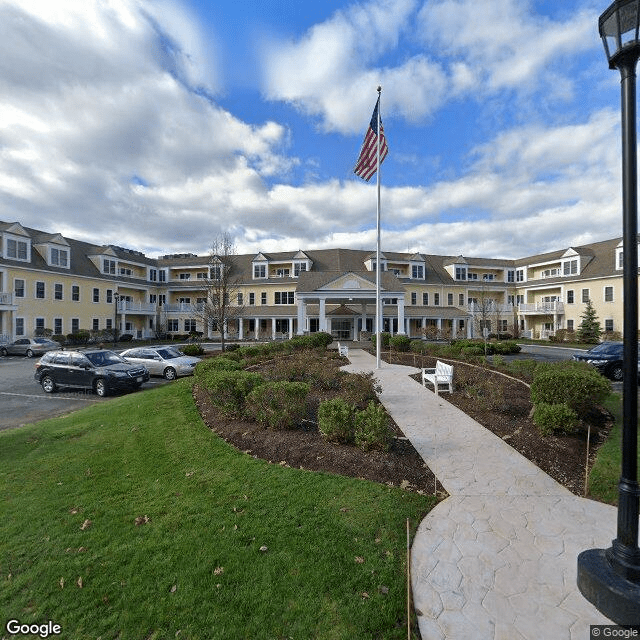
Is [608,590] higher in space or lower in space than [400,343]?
lower

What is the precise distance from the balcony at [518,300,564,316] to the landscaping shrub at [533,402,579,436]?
133 feet

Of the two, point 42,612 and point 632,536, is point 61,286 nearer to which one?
point 42,612

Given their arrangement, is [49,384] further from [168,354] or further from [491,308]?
[491,308]

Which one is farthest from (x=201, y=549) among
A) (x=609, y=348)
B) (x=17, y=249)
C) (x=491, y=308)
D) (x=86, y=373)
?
(x=491, y=308)

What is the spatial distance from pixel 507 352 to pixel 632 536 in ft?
82.1

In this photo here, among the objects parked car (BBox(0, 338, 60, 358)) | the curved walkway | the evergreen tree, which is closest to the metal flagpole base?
the curved walkway

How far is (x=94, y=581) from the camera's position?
3527 millimetres

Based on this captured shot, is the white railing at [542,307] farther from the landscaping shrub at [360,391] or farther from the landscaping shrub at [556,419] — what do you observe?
the landscaping shrub at [556,419]

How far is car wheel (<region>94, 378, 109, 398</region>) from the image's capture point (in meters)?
14.1

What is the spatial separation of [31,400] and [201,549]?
536 inches

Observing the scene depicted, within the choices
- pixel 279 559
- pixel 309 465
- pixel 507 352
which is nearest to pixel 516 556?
pixel 279 559

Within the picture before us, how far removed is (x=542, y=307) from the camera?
137ft

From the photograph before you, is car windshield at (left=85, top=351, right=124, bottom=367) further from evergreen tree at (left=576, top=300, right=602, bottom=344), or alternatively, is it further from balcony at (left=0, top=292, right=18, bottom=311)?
evergreen tree at (left=576, top=300, right=602, bottom=344)

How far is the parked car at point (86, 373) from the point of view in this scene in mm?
14211
